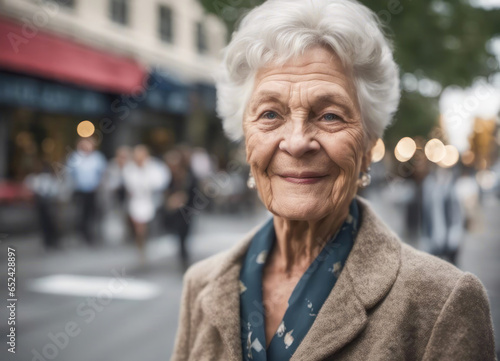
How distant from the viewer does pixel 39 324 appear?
5168 mm

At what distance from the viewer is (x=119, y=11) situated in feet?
49.2

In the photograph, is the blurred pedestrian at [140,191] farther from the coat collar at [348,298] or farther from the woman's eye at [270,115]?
the woman's eye at [270,115]

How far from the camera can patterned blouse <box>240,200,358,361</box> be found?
59.1 inches

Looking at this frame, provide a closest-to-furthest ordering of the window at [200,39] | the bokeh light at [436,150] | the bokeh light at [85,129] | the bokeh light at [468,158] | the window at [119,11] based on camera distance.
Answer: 1. the bokeh light at [436,150]
2. the bokeh light at [468,158]
3. the bokeh light at [85,129]
4. the window at [119,11]
5. the window at [200,39]

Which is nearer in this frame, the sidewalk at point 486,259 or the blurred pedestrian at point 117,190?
the sidewalk at point 486,259

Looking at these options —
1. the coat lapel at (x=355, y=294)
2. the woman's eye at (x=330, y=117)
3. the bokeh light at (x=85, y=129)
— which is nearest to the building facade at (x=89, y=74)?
the bokeh light at (x=85, y=129)

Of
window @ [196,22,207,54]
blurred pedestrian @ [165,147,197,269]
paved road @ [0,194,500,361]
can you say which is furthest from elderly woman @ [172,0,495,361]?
window @ [196,22,207,54]

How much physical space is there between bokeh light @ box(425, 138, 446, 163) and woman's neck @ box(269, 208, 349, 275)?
547cm

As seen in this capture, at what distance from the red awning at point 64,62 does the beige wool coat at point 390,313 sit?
380 inches

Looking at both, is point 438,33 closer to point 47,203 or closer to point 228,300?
point 228,300

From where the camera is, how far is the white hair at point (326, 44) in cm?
146

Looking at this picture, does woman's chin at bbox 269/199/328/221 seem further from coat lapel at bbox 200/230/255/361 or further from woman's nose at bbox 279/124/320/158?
coat lapel at bbox 200/230/255/361

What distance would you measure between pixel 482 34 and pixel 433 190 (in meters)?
2.02

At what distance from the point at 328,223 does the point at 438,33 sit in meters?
4.94
